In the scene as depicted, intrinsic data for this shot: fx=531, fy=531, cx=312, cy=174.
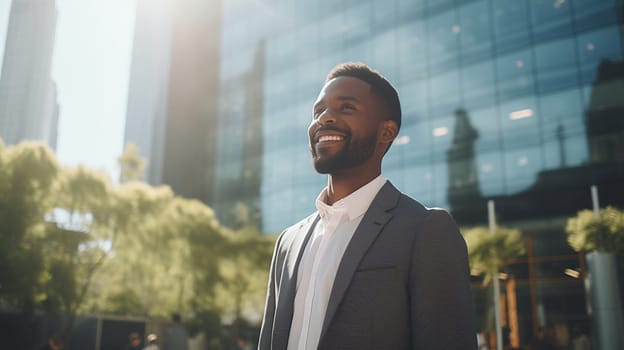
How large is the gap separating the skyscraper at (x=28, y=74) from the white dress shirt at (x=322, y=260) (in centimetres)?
1416

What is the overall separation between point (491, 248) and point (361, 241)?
16670 millimetres

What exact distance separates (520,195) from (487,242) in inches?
305

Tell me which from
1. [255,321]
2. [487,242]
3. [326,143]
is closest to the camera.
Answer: [326,143]

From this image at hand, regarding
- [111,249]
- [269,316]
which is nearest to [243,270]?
[111,249]

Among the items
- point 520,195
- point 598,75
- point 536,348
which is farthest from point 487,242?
point 598,75

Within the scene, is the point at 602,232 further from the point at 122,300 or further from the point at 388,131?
the point at 122,300

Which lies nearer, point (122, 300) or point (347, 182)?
point (347, 182)

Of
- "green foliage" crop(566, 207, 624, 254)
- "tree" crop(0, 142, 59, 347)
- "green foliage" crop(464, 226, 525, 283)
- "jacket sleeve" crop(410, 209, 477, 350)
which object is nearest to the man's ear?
"jacket sleeve" crop(410, 209, 477, 350)

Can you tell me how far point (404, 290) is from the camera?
1.92m

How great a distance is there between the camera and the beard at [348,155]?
7.45ft

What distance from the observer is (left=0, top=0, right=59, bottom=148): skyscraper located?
1405 cm

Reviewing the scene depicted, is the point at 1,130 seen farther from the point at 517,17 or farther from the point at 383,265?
the point at 517,17

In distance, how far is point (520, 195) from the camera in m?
24.1

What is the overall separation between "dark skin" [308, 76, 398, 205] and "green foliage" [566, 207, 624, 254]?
1512cm
